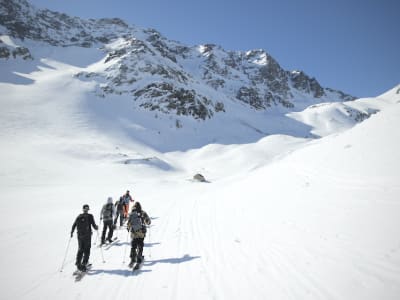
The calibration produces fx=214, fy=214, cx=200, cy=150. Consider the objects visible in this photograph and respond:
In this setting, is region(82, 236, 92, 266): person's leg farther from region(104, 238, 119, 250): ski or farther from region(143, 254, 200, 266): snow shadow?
region(104, 238, 119, 250): ski

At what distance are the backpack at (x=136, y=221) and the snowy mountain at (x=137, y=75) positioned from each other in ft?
194

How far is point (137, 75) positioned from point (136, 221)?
299 ft

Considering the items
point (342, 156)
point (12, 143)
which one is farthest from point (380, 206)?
point (12, 143)

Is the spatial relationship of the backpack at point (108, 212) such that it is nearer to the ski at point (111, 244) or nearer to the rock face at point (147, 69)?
the ski at point (111, 244)

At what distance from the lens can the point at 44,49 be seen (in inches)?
4237

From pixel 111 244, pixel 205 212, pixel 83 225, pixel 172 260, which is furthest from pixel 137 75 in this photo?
pixel 172 260

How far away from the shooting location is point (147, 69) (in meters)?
92.3

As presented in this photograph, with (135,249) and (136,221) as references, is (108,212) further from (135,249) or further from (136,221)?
(135,249)

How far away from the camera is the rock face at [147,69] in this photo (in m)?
83.1

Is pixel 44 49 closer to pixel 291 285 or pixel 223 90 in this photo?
pixel 223 90

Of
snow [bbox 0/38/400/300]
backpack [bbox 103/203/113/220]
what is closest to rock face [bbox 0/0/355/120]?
snow [bbox 0/38/400/300]

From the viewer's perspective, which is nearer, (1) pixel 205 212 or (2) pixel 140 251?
(2) pixel 140 251

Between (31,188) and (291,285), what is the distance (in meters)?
27.6

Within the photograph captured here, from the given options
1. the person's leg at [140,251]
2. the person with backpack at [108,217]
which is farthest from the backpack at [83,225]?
the person with backpack at [108,217]
